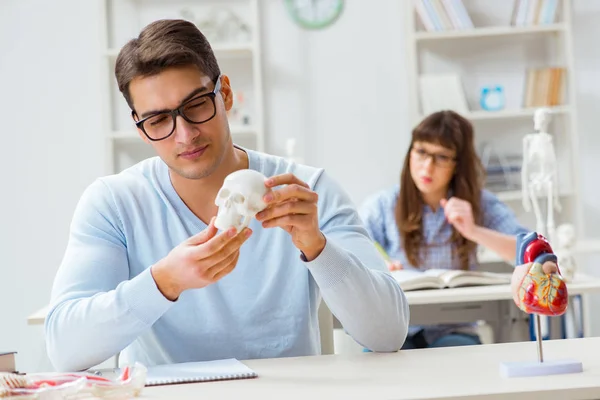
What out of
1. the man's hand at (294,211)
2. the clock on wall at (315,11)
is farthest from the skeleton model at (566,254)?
the clock on wall at (315,11)

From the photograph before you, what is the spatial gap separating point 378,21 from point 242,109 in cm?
85

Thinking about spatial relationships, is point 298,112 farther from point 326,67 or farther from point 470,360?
point 470,360

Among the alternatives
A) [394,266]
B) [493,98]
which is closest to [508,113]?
[493,98]

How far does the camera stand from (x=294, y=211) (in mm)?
1495

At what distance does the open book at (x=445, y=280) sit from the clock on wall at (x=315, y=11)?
2.03 meters

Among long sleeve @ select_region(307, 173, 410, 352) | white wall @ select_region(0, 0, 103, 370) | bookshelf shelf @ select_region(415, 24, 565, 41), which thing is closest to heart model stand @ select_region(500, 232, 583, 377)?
long sleeve @ select_region(307, 173, 410, 352)

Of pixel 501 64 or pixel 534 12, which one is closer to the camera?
pixel 534 12

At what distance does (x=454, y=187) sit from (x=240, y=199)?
7.02 ft

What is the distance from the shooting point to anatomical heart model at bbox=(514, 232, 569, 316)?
1.43 m

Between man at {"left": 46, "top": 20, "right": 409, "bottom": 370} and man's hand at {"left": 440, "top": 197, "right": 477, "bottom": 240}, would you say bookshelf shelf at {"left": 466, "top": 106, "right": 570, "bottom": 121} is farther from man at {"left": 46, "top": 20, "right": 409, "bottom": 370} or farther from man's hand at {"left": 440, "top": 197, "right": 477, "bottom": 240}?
man at {"left": 46, "top": 20, "right": 409, "bottom": 370}

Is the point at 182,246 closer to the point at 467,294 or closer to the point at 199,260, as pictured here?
the point at 199,260

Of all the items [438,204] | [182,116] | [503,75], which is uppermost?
[503,75]

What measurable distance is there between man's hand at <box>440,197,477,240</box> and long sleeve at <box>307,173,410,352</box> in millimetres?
1444

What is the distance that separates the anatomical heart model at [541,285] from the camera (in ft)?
4.68
